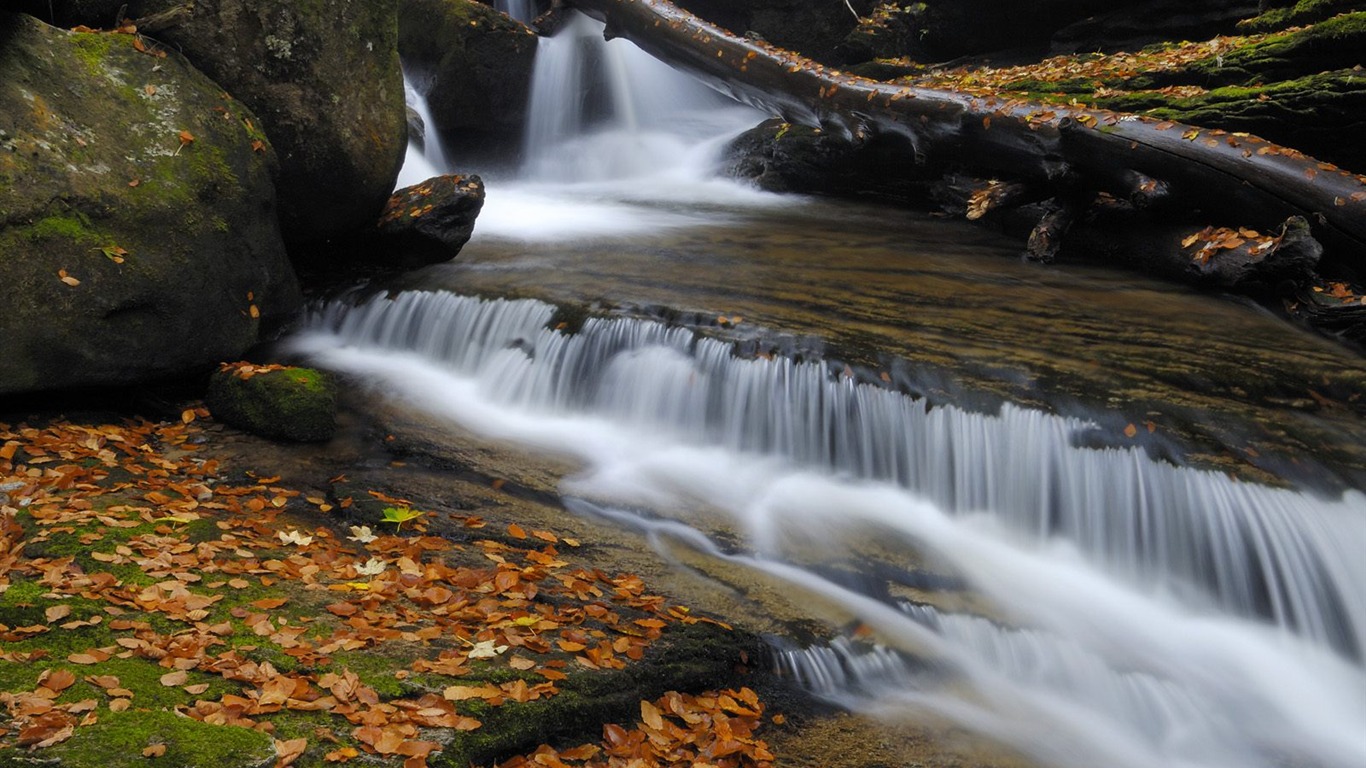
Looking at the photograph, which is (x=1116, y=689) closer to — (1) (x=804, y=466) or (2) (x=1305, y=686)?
(2) (x=1305, y=686)

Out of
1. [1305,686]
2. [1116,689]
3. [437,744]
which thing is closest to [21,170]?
[437,744]

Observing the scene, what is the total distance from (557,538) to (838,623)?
5.83ft

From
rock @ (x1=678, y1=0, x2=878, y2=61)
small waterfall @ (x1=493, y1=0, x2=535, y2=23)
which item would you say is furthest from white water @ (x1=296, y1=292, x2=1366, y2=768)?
rock @ (x1=678, y1=0, x2=878, y2=61)

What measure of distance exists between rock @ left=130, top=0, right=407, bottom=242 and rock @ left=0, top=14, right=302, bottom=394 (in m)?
0.34

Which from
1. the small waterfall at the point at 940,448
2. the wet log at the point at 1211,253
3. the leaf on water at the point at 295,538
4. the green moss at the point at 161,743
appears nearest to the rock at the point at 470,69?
the small waterfall at the point at 940,448

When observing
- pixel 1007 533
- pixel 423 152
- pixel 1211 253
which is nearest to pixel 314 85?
pixel 423 152

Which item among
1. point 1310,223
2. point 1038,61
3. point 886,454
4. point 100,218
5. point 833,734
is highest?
point 1038,61

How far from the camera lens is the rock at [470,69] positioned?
1444 cm

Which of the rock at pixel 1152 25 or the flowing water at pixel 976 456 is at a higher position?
the rock at pixel 1152 25

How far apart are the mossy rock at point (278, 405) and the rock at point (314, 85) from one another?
231cm

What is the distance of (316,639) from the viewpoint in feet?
11.3

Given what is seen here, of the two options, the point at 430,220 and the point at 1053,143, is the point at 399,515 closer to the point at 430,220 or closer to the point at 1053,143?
the point at 430,220

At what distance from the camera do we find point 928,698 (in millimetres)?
4316

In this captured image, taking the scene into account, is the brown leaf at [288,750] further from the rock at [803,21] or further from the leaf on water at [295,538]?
the rock at [803,21]
